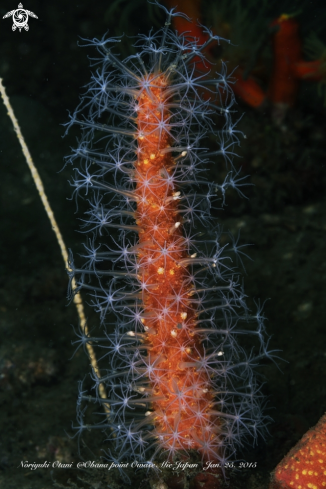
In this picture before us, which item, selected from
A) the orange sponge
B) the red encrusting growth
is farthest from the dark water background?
the red encrusting growth

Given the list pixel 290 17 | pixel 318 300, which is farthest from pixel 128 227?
pixel 290 17

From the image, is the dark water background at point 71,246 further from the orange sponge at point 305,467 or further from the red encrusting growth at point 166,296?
the red encrusting growth at point 166,296

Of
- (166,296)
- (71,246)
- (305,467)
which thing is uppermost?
(166,296)

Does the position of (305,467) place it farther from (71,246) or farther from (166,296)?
(71,246)

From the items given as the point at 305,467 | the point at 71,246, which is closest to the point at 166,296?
the point at 305,467

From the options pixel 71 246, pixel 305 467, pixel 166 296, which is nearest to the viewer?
pixel 305 467

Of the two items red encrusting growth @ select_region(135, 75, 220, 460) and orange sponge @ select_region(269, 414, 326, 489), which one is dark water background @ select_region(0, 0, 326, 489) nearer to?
orange sponge @ select_region(269, 414, 326, 489)
